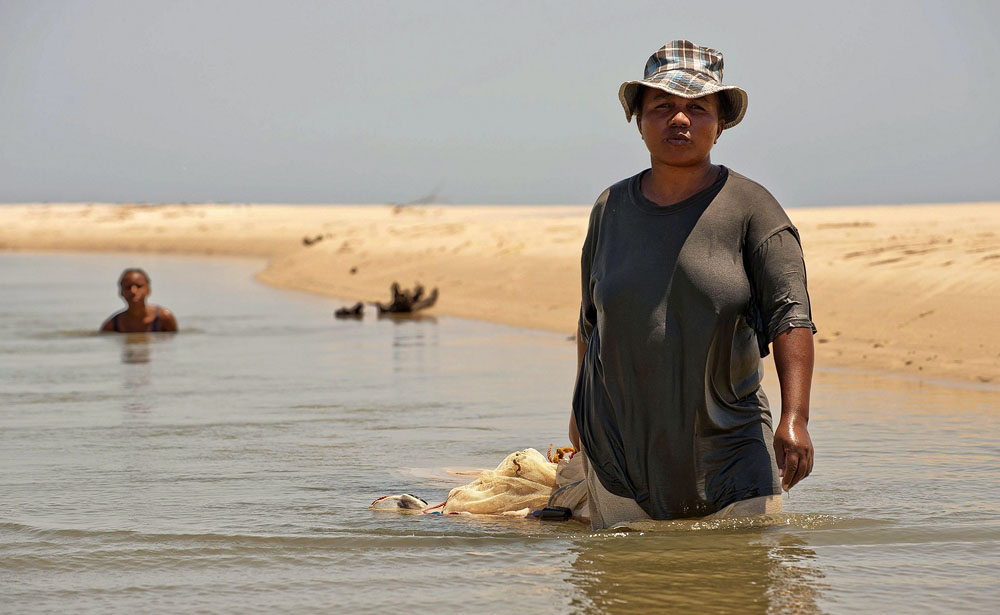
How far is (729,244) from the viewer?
3.62 metres

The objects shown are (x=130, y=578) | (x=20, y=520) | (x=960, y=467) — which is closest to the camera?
(x=130, y=578)

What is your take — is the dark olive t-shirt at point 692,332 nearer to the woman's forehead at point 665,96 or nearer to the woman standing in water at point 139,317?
the woman's forehead at point 665,96

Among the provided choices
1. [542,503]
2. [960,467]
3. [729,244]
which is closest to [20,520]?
[542,503]

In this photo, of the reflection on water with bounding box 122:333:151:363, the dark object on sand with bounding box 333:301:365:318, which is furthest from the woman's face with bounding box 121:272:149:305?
the dark object on sand with bounding box 333:301:365:318

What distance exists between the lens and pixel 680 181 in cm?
373

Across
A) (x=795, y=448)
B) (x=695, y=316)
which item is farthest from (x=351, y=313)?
Answer: (x=795, y=448)

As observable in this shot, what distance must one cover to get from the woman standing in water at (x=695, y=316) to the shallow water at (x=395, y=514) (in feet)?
0.76

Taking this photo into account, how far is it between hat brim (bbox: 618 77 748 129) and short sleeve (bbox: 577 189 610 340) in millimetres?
291

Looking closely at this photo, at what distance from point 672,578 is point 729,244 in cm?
101

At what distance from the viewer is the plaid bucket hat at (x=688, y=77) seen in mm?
3621

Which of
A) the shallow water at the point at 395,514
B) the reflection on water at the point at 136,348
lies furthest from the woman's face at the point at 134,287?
the shallow water at the point at 395,514

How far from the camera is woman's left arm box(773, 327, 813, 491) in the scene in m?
3.55

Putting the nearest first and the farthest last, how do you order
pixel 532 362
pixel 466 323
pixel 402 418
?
1. pixel 402 418
2. pixel 532 362
3. pixel 466 323

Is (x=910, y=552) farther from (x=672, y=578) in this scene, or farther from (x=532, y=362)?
(x=532, y=362)
